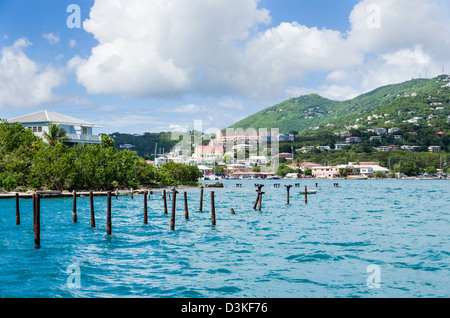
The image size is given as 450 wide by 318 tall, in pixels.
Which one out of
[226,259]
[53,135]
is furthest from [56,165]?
[226,259]

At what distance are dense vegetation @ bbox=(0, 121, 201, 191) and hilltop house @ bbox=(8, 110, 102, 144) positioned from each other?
2.89m

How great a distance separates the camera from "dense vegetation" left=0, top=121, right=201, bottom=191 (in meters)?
65.9

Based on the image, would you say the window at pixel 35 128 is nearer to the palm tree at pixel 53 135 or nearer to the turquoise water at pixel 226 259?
the palm tree at pixel 53 135

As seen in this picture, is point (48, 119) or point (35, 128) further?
point (35, 128)

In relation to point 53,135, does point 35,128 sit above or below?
above

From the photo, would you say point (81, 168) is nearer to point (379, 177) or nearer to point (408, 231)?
point (408, 231)

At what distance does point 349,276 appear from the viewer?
18.2 metres

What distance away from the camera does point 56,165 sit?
6606 cm

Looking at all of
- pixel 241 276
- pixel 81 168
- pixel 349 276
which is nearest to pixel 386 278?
pixel 349 276

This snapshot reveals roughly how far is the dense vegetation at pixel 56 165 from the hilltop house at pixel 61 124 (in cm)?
289

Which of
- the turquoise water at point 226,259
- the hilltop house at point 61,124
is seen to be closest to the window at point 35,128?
the hilltop house at point 61,124

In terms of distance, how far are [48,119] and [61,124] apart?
232 cm

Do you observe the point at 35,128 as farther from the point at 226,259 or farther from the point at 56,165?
the point at 226,259

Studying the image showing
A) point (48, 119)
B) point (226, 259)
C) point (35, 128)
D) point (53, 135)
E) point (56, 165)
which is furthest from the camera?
point (35, 128)
